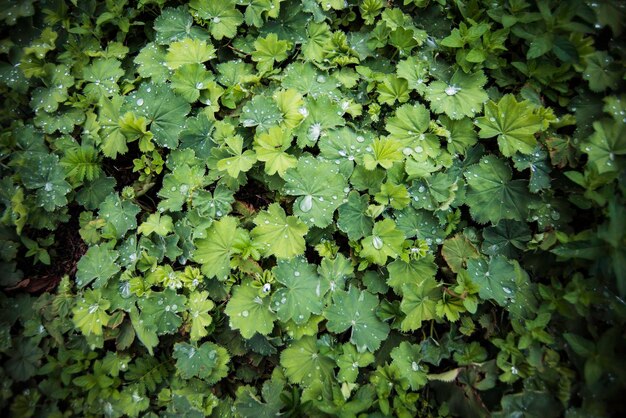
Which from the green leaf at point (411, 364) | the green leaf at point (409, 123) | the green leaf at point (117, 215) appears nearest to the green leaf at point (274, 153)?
the green leaf at point (409, 123)

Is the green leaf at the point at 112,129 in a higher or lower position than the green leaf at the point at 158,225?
higher

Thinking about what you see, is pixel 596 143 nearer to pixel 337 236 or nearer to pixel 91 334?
pixel 337 236

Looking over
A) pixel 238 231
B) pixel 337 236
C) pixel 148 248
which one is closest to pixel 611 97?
pixel 337 236

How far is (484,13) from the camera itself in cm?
269

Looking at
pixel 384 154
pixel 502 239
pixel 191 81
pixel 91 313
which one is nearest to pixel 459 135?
pixel 384 154

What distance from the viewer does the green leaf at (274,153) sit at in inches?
95.6

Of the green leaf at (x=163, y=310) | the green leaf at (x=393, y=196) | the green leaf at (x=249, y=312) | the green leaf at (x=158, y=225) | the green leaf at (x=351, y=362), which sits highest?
the green leaf at (x=393, y=196)

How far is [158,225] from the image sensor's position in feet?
8.30

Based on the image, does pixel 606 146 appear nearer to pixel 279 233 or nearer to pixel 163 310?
pixel 279 233

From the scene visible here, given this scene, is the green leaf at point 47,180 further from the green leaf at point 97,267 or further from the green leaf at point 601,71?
the green leaf at point 601,71

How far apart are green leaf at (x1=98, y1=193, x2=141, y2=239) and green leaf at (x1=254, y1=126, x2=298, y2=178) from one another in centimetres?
95

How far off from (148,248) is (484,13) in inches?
110

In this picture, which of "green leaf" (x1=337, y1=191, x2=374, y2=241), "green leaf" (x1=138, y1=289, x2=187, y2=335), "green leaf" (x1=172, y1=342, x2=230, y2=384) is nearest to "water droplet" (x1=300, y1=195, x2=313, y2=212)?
"green leaf" (x1=337, y1=191, x2=374, y2=241)

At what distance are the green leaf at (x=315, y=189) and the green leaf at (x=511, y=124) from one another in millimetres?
989
